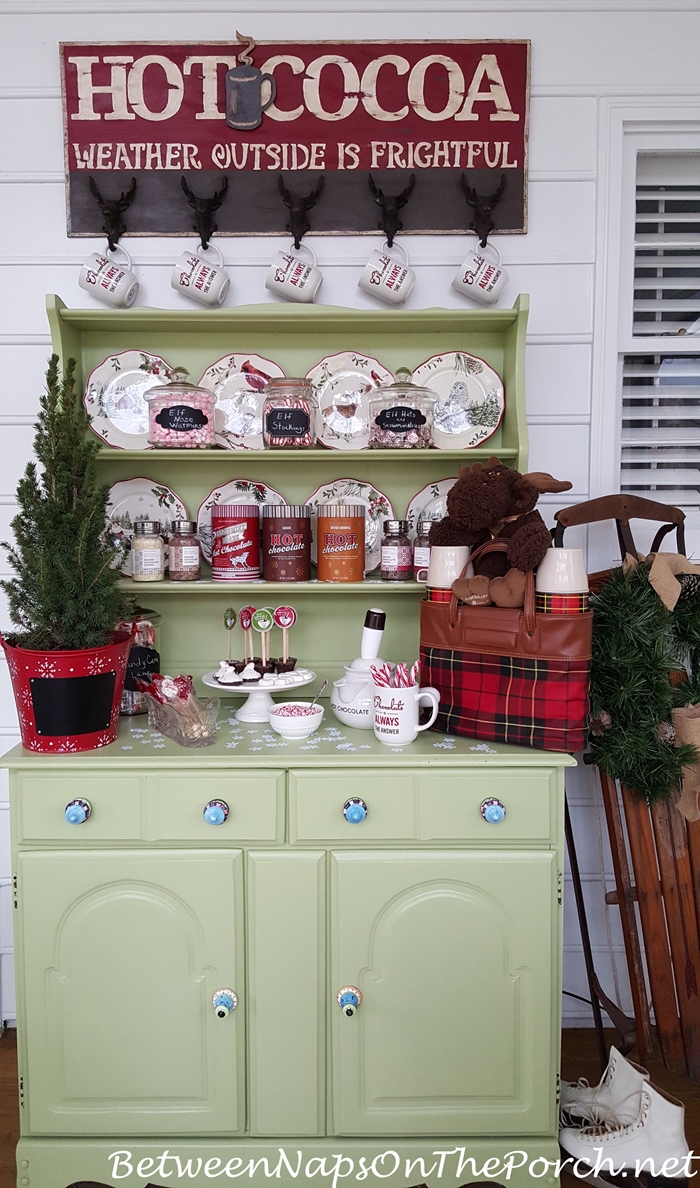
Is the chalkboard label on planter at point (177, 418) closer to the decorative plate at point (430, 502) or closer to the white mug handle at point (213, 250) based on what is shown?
the white mug handle at point (213, 250)

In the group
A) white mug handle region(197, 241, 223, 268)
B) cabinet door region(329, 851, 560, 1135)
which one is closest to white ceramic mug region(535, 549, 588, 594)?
cabinet door region(329, 851, 560, 1135)

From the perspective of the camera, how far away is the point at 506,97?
2.01m

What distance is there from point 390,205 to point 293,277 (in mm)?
319

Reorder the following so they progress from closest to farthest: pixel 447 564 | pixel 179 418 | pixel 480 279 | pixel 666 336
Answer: pixel 447 564 → pixel 179 418 → pixel 480 279 → pixel 666 336

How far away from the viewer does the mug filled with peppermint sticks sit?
1.65 metres

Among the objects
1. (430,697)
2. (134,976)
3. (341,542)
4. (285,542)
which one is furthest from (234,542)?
(134,976)

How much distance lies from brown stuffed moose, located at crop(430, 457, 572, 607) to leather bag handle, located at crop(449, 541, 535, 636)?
0.05 ft

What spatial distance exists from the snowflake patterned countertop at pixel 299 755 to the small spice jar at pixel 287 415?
712 mm

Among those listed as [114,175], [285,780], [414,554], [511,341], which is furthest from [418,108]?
[285,780]

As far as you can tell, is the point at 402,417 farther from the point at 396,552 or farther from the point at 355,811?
the point at 355,811

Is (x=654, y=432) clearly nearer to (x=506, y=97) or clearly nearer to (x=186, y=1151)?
(x=506, y=97)

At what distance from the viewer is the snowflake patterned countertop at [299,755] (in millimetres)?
1590

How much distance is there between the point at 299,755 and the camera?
159 cm

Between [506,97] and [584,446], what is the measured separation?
3.02 ft
